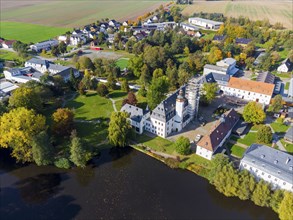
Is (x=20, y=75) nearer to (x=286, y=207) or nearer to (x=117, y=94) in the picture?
(x=117, y=94)

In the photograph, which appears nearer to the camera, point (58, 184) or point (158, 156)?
point (58, 184)

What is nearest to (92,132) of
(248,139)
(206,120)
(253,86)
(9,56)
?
(206,120)

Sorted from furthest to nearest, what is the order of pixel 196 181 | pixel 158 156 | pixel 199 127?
pixel 199 127
pixel 158 156
pixel 196 181

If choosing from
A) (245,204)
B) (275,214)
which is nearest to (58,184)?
(245,204)

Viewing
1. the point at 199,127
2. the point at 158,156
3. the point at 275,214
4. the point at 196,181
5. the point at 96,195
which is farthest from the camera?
the point at 199,127

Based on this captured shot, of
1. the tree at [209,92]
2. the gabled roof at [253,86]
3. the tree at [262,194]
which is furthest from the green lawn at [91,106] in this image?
the tree at [262,194]

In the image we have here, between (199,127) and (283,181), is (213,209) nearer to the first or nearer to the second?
(283,181)
